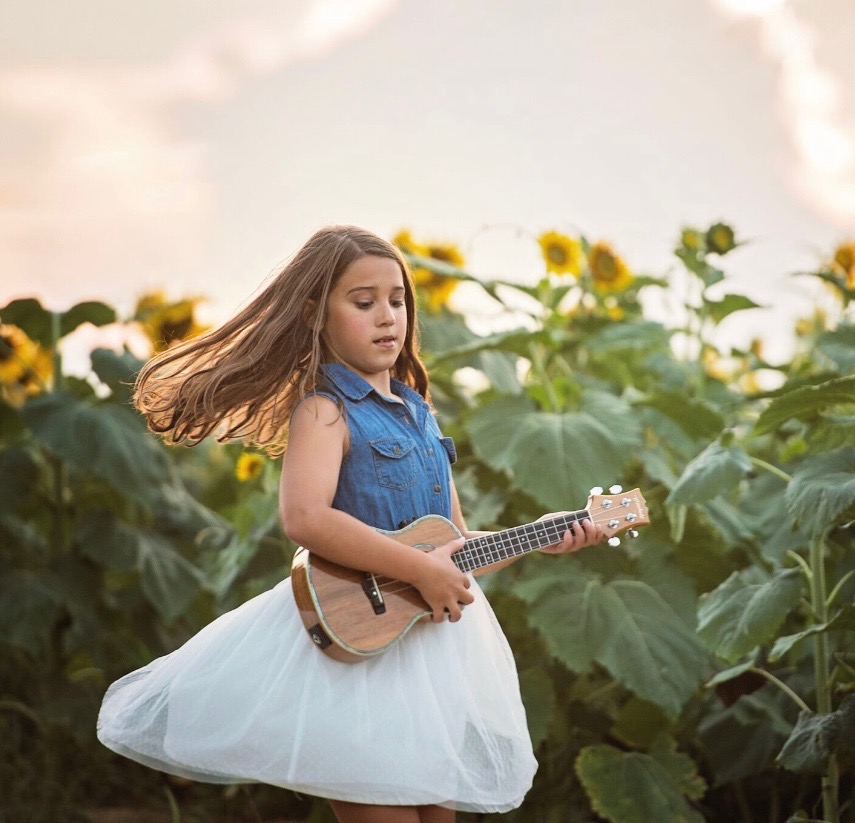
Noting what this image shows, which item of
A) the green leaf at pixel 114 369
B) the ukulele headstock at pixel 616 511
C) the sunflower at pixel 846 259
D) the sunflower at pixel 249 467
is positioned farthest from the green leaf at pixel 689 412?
the green leaf at pixel 114 369

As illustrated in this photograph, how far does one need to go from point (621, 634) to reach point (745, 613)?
18.0 inches

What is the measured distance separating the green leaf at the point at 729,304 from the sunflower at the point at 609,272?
31.2 inches

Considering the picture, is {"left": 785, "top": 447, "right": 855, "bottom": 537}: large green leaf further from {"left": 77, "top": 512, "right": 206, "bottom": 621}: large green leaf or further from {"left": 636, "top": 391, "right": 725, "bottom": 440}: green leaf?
{"left": 77, "top": 512, "right": 206, "bottom": 621}: large green leaf

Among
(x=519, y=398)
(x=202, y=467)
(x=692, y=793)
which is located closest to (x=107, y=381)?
(x=519, y=398)

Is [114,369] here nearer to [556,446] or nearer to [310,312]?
[556,446]

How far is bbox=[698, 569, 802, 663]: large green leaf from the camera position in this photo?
2.45 meters

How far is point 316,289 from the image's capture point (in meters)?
2.07

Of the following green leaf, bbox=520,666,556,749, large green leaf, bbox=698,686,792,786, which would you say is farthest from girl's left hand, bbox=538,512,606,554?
large green leaf, bbox=698,686,792,786

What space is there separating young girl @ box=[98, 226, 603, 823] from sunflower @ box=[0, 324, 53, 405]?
2245mm

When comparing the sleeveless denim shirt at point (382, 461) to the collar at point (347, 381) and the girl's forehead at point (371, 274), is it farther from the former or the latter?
the girl's forehead at point (371, 274)

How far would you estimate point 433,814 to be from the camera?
2.00 metres

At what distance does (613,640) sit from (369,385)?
3.83ft

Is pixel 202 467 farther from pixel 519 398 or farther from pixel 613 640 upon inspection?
pixel 613 640

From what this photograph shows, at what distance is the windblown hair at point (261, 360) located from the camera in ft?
6.72
